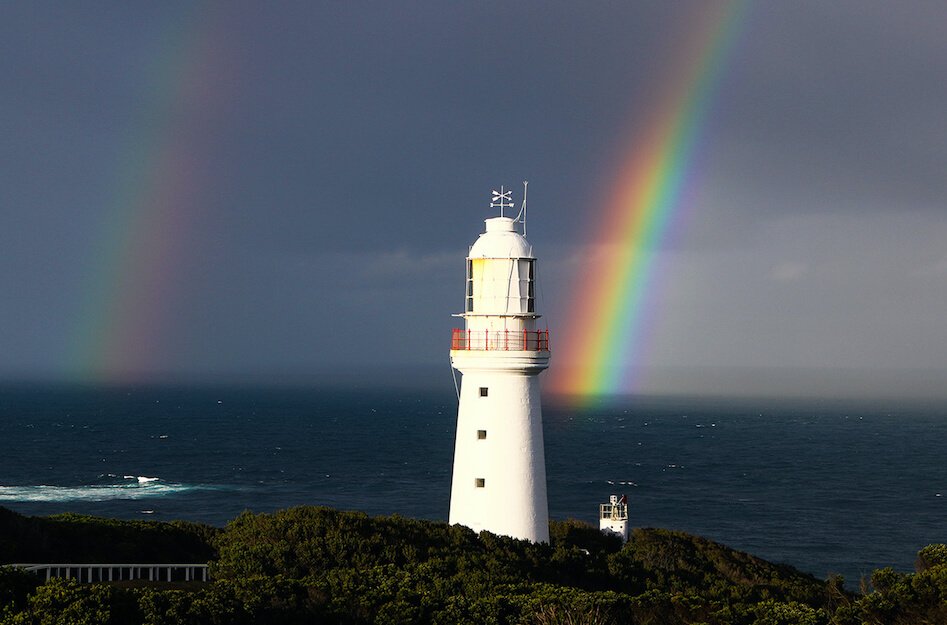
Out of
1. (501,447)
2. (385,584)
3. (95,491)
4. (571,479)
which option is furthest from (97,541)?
(571,479)

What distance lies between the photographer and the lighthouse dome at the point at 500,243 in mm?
27484

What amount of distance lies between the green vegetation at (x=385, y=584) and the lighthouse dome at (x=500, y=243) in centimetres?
694

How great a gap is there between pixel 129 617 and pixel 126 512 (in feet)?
212

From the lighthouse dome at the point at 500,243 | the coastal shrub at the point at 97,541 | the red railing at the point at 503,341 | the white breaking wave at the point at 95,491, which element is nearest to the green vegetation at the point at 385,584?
the coastal shrub at the point at 97,541

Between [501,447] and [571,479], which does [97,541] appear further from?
[571,479]

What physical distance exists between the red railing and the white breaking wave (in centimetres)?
6682

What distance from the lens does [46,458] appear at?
397 feet

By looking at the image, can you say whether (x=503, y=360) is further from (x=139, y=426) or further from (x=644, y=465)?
(x=139, y=426)

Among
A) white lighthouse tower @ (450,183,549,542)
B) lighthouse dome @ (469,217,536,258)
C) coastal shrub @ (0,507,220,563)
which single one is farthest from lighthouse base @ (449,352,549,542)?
coastal shrub @ (0,507,220,563)

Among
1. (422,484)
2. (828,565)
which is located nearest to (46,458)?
(422,484)

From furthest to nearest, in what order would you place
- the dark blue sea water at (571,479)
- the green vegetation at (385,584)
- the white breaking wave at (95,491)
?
the white breaking wave at (95,491) → the dark blue sea water at (571,479) → the green vegetation at (385,584)

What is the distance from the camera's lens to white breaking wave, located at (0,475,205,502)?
86.6 meters

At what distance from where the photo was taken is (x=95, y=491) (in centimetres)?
9225

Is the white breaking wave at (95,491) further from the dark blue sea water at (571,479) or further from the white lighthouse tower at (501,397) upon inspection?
the white lighthouse tower at (501,397)
